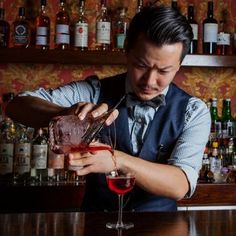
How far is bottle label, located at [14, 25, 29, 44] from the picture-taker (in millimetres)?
2967

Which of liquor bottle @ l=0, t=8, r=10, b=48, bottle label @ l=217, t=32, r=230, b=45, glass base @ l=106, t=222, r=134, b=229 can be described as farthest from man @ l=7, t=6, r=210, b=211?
bottle label @ l=217, t=32, r=230, b=45

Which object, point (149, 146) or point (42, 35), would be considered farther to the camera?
point (42, 35)

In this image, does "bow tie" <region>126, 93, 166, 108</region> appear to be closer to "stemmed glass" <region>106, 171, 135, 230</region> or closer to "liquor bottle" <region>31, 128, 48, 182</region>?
"stemmed glass" <region>106, 171, 135, 230</region>

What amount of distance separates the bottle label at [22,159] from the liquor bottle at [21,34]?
55cm

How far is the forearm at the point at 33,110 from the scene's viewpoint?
1.61m

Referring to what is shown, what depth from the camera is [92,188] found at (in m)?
1.82

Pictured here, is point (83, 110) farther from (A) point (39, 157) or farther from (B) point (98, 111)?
(A) point (39, 157)

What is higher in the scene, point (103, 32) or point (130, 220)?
point (103, 32)

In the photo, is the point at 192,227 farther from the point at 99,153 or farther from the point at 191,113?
the point at 191,113

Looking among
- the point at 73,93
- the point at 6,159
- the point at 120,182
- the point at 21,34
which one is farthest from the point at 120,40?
the point at 120,182

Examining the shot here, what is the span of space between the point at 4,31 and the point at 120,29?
646 mm

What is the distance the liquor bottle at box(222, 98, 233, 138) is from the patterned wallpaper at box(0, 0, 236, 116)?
0.33 feet

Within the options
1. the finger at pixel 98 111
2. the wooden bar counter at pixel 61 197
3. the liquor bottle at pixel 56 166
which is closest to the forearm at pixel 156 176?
the finger at pixel 98 111

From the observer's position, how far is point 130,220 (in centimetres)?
150
